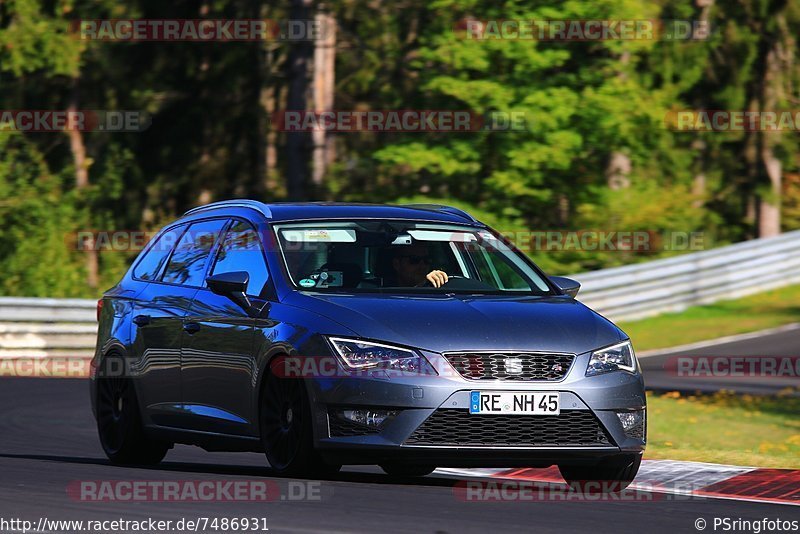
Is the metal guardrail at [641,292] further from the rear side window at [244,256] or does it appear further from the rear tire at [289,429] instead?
the rear tire at [289,429]

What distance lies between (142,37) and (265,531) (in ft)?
118

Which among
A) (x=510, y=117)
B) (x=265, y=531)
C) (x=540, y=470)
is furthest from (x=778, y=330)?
(x=265, y=531)

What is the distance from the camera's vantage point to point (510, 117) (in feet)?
100

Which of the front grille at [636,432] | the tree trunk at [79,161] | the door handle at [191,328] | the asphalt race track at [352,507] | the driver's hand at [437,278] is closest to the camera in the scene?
the asphalt race track at [352,507]

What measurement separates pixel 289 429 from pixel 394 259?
4.38ft

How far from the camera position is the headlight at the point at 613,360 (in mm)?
9281

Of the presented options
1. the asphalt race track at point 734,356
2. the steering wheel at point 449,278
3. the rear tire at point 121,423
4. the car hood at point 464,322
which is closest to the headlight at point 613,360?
the car hood at point 464,322

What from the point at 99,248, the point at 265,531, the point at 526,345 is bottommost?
the point at 99,248

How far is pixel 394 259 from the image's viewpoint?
33.3 ft

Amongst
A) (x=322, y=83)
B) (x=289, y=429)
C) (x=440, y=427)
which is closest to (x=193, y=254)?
(x=289, y=429)

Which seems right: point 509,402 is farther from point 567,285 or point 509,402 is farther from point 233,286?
point 233,286

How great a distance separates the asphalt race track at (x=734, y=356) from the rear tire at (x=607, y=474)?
9181mm

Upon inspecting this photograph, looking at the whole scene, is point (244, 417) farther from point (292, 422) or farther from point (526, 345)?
point (526, 345)

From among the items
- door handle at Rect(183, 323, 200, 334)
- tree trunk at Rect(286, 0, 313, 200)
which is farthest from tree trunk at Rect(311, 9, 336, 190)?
door handle at Rect(183, 323, 200, 334)
